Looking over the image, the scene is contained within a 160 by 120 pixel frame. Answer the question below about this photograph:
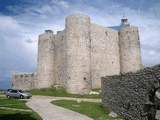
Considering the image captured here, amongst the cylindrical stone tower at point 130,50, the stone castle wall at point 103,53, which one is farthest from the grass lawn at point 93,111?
the cylindrical stone tower at point 130,50

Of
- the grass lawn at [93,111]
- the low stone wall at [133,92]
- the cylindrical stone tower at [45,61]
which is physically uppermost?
the cylindrical stone tower at [45,61]

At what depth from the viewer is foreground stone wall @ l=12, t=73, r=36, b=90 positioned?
56.1m

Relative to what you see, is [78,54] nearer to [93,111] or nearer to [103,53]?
[103,53]

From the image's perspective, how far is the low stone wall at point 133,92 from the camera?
47.5 ft

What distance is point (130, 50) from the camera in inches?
2105

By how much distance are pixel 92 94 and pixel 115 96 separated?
2146 cm

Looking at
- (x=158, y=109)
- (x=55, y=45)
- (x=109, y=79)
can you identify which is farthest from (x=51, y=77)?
(x=158, y=109)

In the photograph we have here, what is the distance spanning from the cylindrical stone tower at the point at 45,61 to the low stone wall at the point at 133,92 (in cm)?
2893

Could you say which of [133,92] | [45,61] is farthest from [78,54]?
A: [133,92]

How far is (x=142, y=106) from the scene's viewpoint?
Answer: 15477 mm

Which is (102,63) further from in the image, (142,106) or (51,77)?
(142,106)

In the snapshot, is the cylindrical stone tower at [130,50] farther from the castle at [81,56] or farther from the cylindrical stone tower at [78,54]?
the cylindrical stone tower at [78,54]

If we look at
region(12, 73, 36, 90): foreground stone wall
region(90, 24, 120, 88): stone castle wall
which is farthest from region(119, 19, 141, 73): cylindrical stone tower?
region(12, 73, 36, 90): foreground stone wall

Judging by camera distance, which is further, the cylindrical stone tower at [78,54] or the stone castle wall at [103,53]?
the stone castle wall at [103,53]
